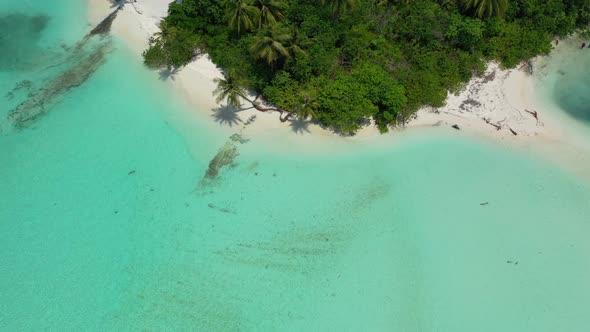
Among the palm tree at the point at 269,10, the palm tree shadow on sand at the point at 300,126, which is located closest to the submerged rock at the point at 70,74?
the palm tree at the point at 269,10

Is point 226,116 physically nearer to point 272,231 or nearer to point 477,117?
point 272,231

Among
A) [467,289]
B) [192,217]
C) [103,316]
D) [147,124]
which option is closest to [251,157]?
[192,217]

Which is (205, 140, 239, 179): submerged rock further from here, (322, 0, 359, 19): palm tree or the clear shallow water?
the clear shallow water

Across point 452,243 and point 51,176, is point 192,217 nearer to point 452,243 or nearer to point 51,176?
point 51,176

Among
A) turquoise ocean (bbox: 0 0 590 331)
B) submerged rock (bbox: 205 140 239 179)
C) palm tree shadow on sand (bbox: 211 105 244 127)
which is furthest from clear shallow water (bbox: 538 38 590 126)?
submerged rock (bbox: 205 140 239 179)

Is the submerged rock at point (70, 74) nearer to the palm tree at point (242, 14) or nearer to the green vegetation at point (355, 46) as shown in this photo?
the green vegetation at point (355, 46)
